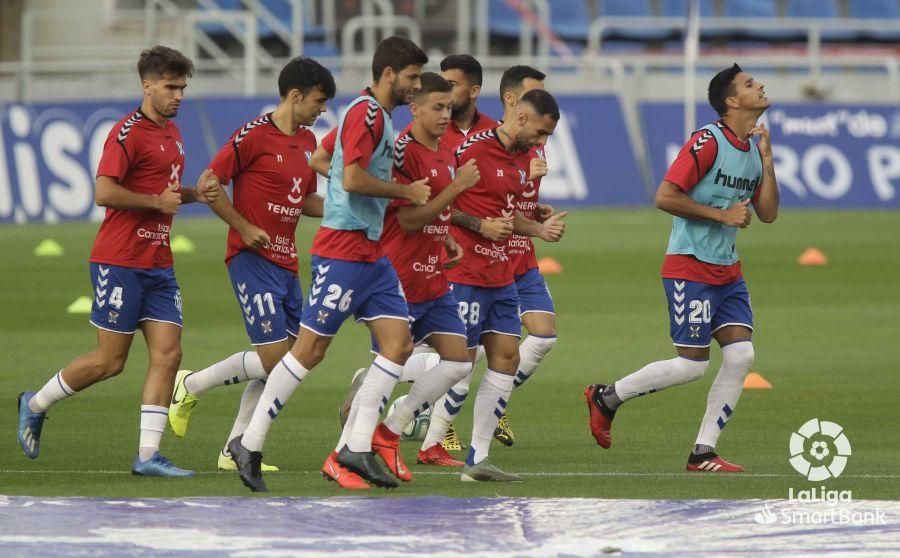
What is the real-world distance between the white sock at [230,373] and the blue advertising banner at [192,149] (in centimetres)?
1806

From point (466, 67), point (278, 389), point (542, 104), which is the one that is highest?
point (466, 67)

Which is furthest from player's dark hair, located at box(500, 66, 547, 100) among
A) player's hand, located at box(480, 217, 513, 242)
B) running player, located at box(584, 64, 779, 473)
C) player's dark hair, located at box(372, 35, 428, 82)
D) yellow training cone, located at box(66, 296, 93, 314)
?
yellow training cone, located at box(66, 296, 93, 314)

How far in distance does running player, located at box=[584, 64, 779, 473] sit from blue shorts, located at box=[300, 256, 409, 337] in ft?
5.60

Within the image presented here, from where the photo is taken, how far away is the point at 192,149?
2939cm

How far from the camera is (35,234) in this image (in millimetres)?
26844

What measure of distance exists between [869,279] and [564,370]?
7730 millimetres

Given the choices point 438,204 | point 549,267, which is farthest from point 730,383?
point 549,267

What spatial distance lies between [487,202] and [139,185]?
1.86m

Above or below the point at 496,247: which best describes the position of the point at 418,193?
above

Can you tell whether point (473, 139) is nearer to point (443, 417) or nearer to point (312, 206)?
point (312, 206)

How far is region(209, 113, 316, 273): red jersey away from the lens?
388 inches

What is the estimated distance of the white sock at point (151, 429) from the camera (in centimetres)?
941

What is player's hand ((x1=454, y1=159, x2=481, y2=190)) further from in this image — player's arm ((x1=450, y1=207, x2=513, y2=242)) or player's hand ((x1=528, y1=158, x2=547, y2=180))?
player's hand ((x1=528, y1=158, x2=547, y2=180))

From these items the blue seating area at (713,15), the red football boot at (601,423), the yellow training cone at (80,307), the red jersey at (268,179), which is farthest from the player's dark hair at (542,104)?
the blue seating area at (713,15)
